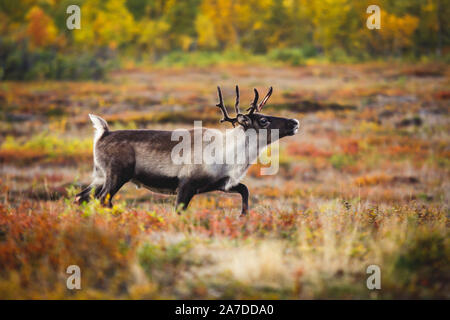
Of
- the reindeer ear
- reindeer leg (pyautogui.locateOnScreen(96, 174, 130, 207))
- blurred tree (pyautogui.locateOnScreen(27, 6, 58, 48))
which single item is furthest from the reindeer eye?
blurred tree (pyautogui.locateOnScreen(27, 6, 58, 48))

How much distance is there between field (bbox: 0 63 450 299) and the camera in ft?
17.2

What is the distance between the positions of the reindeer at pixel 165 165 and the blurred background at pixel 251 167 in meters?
0.45

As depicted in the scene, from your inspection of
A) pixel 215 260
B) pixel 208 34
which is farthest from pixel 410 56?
pixel 215 260

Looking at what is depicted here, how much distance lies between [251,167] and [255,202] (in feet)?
16.4

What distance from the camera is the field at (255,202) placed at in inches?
206

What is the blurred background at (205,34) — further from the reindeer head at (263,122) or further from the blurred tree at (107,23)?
the reindeer head at (263,122)

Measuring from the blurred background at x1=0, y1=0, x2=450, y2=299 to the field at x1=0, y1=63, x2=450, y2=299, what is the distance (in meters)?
0.03

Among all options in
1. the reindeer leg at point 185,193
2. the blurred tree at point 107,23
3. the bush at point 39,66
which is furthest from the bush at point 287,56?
the reindeer leg at point 185,193

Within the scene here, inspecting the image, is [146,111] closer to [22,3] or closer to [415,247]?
[415,247]

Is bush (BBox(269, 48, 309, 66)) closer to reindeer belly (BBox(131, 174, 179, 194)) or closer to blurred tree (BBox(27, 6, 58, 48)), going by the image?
blurred tree (BBox(27, 6, 58, 48))

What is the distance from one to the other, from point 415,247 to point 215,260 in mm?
2271
